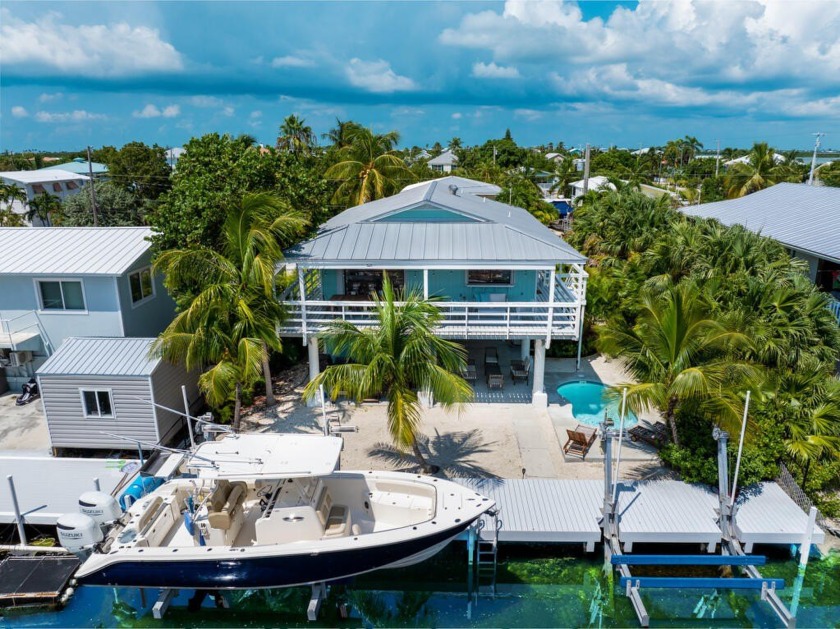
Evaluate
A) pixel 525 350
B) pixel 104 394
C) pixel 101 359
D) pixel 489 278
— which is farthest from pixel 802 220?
pixel 104 394

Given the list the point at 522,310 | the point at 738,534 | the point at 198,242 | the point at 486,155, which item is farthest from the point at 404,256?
the point at 486,155

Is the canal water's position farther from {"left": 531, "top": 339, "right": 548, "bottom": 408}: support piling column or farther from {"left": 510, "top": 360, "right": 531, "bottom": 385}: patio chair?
{"left": 510, "top": 360, "right": 531, "bottom": 385}: patio chair

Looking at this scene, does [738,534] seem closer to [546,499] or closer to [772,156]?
[546,499]

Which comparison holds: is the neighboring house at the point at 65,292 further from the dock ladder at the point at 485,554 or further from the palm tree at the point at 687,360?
the palm tree at the point at 687,360

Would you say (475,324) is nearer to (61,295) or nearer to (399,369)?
(399,369)

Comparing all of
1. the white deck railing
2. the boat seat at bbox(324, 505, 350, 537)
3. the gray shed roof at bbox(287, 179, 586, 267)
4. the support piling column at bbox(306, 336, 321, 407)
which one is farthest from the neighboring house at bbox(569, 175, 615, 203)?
the boat seat at bbox(324, 505, 350, 537)
